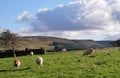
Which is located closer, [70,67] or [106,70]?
[106,70]

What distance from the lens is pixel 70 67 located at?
32281 mm

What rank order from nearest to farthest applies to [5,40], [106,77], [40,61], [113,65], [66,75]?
[106,77], [66,75], [113,65], [40,61], [5,40]

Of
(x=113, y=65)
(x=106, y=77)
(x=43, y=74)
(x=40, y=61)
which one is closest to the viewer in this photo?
(x=106, y=77)

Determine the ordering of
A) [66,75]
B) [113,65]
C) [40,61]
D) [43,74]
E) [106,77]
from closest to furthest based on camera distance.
A: [106,77] < [66,75] < [43,74] < [113,65] < [40,61]

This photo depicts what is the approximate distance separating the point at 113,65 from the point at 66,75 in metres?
6.34

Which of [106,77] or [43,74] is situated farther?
[43,74]

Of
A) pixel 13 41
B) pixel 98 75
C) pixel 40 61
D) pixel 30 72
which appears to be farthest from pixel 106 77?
pixel 13 41

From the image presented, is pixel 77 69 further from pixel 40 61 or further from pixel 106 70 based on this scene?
pixel 40 61

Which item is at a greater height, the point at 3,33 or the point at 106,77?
the point at 3,33

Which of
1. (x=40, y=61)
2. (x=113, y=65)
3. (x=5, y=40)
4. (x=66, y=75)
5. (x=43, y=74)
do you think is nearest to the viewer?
(x=66, y=75)

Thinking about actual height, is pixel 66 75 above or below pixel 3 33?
below

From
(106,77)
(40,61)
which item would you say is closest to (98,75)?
(106,77)

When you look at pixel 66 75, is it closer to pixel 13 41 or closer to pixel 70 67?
pixel 70 67

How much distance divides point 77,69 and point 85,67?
958 mm
